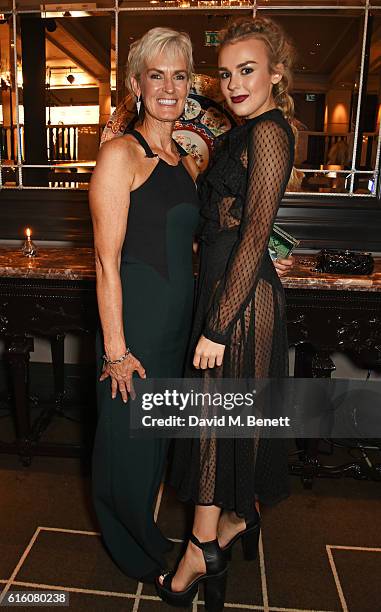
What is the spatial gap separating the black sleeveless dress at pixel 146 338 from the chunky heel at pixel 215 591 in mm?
212

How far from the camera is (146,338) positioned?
5.62 feet

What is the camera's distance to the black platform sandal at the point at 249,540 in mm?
1909

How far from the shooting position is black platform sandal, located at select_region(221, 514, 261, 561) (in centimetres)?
191

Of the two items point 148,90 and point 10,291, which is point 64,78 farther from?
point 148,90

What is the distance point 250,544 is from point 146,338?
35.2 inches

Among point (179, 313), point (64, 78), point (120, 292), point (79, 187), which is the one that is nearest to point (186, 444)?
point (179, 313)

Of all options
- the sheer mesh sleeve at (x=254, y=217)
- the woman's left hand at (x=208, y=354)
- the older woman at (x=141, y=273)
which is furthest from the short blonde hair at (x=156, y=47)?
the woman's left hand at (x=208, y=354)

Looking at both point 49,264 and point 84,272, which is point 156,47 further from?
point 49,264

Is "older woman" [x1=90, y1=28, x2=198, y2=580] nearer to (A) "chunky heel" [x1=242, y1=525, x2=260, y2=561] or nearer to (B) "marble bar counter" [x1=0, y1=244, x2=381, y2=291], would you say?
(A) "chunky heel" [x1=242, y1=525, x2=260, y2=561]

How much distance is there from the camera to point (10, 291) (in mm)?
2412

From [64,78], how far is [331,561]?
2.80m

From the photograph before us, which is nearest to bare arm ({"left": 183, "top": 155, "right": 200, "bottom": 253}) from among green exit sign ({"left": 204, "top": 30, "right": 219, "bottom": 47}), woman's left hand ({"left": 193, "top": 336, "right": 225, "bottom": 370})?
woman's left hand ({"left": 193, "top": 336, "right": 225, "bottom": 370})

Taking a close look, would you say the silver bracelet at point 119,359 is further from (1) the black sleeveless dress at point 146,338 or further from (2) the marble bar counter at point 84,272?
(2) the marble bar counter at point 84,272

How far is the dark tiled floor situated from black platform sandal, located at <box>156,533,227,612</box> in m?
0.06
